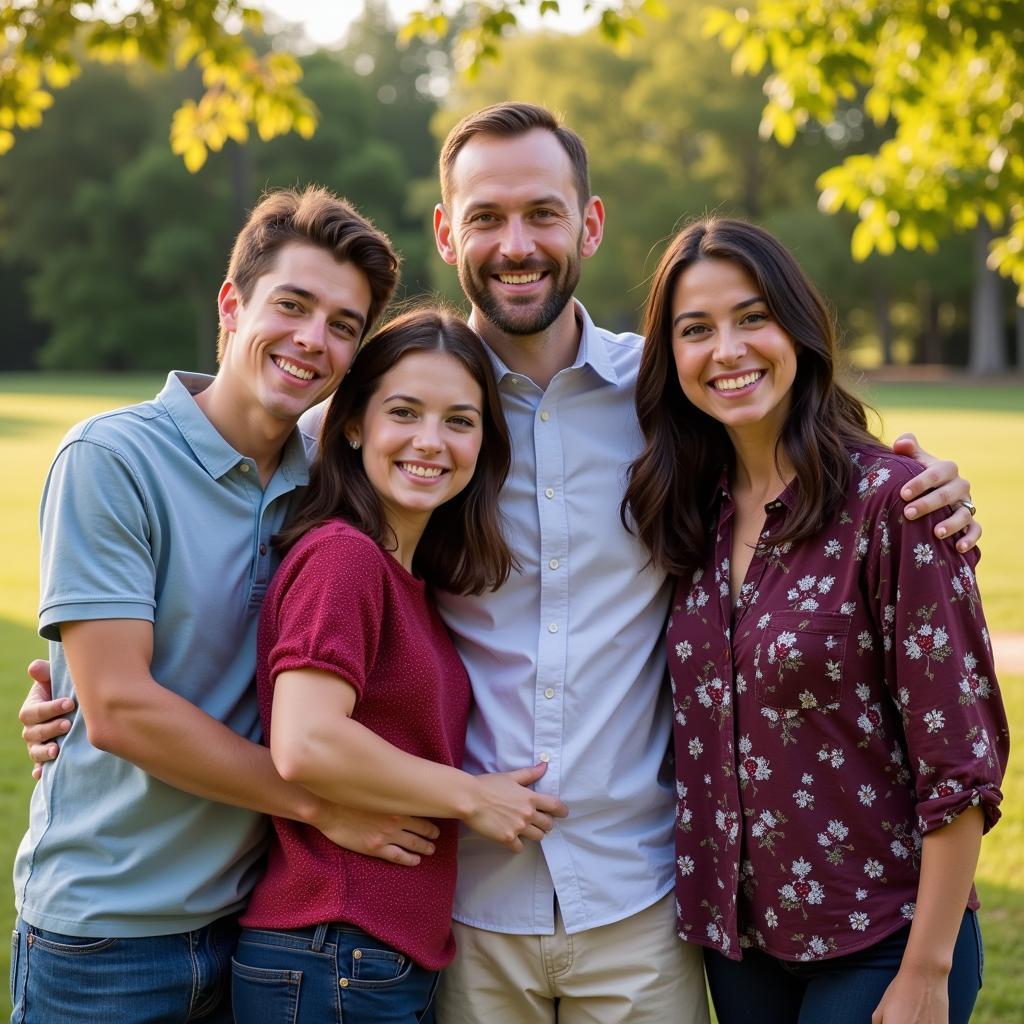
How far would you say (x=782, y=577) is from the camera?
2.97m

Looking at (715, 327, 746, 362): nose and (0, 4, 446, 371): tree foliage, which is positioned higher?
(0, 4, 446, 371): tree foliage

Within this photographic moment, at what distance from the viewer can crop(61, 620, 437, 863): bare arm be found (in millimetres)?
2711

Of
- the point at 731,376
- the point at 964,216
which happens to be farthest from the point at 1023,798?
the point at 731,376

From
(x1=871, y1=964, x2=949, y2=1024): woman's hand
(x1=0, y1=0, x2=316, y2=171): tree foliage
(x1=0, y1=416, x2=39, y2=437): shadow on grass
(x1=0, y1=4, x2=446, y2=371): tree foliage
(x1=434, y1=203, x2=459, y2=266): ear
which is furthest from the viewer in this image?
(x1=0, y1=4, x2=446, y2=371): tree foliage

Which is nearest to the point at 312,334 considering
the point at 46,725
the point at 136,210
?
the point at 46,725

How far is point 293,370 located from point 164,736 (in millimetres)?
912

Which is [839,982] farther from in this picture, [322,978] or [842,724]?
[322,978]

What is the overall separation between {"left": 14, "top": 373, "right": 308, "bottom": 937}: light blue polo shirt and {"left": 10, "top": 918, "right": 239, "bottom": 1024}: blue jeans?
0.04 m

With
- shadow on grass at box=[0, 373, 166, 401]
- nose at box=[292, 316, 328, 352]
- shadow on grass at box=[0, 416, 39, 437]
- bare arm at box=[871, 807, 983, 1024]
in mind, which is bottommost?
shadow on grass at box=[0, 373, 166, 401]

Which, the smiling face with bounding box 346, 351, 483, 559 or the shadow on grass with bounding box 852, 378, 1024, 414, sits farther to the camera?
the shadow on grass with bounding box 852, 378, 1024, 414

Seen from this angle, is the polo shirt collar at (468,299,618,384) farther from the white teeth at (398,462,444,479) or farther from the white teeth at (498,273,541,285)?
the white teeth at (398,462,444,479)

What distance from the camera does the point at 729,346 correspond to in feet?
10.1

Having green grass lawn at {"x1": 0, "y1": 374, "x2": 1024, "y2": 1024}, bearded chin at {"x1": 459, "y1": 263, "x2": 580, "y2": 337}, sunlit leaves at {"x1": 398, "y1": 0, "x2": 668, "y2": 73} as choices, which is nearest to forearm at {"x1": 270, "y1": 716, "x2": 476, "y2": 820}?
bearded chin at {"x1": 459, "y1": 263, "x2": 580, "y2": 337}

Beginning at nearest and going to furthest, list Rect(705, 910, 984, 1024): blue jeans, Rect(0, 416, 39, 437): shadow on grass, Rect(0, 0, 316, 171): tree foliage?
Rect(705, 910, 984, 1024): blue jeans < Rect(0, 0, 316, 171): tree foliage < Rect(0, 416, 39, 437): shadow on grass
